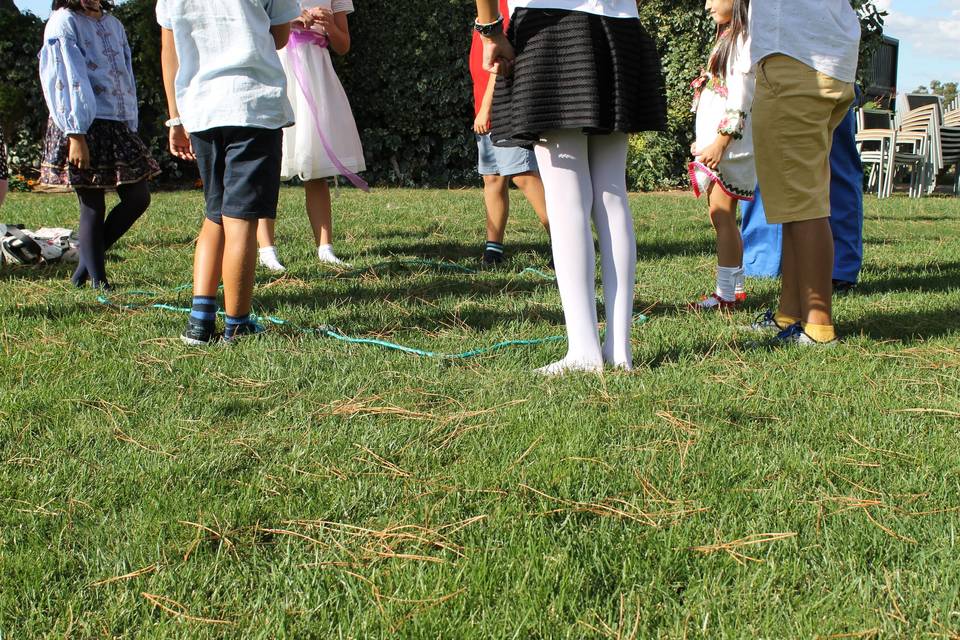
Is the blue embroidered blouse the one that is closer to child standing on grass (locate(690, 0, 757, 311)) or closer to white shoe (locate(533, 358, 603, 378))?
white shoe (locate(533, 358, 603, 378))

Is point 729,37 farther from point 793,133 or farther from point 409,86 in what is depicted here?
point 409,86

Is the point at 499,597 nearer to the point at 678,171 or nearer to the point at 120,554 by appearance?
the point at 120,554

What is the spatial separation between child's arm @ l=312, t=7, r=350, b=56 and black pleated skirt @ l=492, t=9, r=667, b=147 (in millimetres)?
2605

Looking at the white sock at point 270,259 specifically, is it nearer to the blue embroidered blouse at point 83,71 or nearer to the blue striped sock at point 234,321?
the blue embroidered blouse at point 83,71

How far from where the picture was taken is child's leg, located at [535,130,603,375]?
2.82m

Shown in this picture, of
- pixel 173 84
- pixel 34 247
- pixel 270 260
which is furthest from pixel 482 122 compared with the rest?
pixel 34 247

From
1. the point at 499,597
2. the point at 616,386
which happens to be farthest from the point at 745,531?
the point at 616,386

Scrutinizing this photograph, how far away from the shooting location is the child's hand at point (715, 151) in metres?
3.80

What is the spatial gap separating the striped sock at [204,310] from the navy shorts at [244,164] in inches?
13.3

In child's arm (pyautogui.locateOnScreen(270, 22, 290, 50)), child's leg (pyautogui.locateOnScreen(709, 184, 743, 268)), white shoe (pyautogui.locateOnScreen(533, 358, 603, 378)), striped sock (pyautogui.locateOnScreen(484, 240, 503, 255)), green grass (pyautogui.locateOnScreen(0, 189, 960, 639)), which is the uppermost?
child's arm (pyautogui.locateOnScreen(270, 22, 290, 50))

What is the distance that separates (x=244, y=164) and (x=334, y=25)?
85.3 inches

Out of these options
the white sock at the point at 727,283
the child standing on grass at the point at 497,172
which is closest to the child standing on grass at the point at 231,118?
the child standing on grass at the point at 497,172

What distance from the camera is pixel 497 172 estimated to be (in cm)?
531

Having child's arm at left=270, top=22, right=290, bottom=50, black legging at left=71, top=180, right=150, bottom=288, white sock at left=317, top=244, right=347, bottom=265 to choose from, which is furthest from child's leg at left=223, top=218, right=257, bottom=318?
white sock at left=317, top=244, right=347, bottom=265
